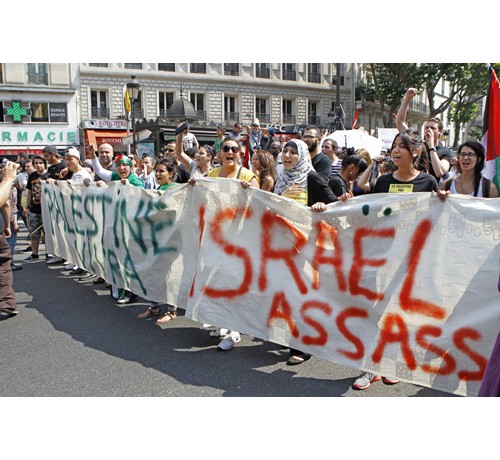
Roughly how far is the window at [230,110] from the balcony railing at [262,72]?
2.72 m

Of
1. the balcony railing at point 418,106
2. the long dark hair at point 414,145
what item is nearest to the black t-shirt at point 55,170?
the long dark hair at point 414,145

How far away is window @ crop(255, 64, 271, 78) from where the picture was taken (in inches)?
1448

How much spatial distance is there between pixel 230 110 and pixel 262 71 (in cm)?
400

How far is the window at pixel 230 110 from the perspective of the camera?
116 feet

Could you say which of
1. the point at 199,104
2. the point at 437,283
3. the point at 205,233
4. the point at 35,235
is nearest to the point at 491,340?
the point at 437,283

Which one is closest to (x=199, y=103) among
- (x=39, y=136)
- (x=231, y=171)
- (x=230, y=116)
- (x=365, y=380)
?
(x=230, y=116)

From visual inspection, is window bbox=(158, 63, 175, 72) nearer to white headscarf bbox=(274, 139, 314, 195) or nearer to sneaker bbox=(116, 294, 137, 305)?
sneaker bbox=(116, 294, 137, 305)

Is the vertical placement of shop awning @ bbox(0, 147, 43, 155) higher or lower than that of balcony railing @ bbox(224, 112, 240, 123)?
lower

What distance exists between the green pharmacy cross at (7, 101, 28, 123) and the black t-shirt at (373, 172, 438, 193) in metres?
29.9

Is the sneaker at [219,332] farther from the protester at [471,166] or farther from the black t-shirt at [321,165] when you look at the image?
the protester at [471,166]

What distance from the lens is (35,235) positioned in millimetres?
8891

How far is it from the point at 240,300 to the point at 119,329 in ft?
4.96

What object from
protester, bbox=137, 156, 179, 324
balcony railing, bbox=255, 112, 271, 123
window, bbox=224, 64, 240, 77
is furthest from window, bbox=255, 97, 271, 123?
protester, bbox=137, 156, 179, 324

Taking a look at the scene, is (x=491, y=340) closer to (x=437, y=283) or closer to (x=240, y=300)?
(x=437, y=283)
